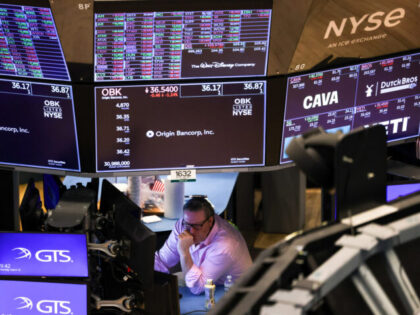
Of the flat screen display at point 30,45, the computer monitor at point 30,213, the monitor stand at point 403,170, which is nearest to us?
the flat screen display at point 30,45

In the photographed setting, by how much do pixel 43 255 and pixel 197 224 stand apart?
4.52ft

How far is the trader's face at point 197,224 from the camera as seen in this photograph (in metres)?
4.47

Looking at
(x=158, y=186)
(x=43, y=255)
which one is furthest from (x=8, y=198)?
(x=158, y=186)

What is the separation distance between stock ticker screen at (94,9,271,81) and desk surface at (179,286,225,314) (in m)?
1.25

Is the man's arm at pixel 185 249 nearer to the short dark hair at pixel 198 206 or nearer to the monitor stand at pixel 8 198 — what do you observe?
the short dark hair at pixel 198 206

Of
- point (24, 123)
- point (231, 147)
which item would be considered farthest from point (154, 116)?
point (24, 123)

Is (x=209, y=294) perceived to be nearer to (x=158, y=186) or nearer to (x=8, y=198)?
(x=8, y=198)

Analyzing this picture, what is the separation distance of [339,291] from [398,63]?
9.06 feet

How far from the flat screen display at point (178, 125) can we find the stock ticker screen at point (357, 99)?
21cm

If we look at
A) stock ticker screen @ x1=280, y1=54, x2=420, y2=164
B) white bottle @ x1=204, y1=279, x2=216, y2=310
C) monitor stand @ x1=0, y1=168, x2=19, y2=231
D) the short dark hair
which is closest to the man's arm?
the short dark hair

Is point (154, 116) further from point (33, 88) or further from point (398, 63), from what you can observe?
point (398, 63)

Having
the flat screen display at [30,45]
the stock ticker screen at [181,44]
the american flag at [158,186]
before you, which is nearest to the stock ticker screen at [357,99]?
the stock ticker screen at [181,44]

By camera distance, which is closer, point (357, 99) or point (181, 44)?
point (181, 44)

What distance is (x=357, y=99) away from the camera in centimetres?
406
